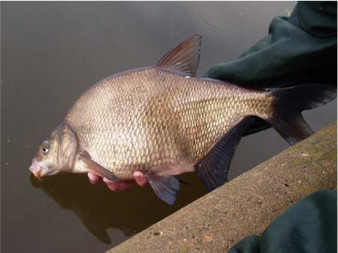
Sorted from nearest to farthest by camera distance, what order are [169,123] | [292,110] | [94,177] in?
[292,110] < [169,123] < [94,177]

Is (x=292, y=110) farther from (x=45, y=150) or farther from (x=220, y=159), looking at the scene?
(x=45, y=150)

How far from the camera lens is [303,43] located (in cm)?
202

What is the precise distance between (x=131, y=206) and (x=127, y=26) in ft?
5.11

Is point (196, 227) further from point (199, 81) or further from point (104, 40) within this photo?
point (104, 40)

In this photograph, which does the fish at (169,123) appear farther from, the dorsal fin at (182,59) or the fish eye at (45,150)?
the fish eye at (45,150)

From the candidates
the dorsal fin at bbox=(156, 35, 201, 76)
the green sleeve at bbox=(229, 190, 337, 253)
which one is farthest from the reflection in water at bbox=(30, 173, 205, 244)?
the green sleeve at bbox=(229, 190, 337, 253)

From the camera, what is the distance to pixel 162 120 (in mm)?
2133

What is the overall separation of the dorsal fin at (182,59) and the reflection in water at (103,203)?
2.78 feet

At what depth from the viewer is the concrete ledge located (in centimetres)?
154

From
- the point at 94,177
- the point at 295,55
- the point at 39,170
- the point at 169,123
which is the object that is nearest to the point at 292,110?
the point at 295,55

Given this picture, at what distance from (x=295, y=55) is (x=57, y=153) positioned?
1.29 meters

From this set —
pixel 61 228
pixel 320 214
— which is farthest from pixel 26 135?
pixel 320 214

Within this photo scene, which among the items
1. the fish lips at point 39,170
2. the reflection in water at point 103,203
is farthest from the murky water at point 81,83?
the fish lips at point 39,170

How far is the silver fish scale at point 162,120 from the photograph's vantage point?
6.99ft
